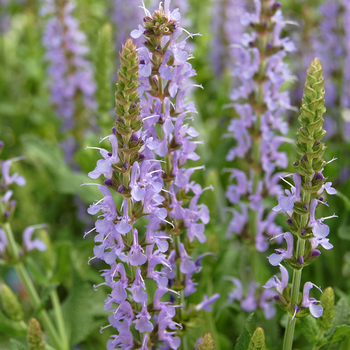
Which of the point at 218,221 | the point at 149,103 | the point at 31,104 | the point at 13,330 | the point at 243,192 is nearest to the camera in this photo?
the point at 149,103

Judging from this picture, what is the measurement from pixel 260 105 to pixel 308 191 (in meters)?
1.02

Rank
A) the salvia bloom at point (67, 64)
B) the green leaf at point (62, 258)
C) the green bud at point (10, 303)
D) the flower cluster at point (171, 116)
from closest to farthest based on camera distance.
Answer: the flower cluster at point (171, 116) < the green bud at point (10, 303) < the green leaf at point (62, 258) < the salvia bloom at point (67, 64)

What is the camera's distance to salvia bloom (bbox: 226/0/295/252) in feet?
7.59

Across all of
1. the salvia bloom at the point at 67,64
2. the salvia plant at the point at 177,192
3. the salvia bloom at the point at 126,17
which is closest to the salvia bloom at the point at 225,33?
the salvia plant at the point at 177,192

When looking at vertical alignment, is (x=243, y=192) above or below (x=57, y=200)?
above

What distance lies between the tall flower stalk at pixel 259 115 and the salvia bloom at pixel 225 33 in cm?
212

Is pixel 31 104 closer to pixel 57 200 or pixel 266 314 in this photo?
pixel 57 200

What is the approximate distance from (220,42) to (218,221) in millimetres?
2043

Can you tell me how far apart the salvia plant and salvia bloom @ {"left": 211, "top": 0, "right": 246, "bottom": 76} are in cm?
2

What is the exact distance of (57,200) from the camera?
3799 mm

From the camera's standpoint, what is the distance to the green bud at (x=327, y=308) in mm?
1646

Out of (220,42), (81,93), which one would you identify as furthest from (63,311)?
(220,42)

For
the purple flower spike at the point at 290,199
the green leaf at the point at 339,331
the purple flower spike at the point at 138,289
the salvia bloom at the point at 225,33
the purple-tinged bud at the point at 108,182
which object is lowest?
the green leaf at the point at 339,331

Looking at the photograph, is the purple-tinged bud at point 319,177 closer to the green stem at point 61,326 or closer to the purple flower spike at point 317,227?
the purple flower spike at point 317,227
